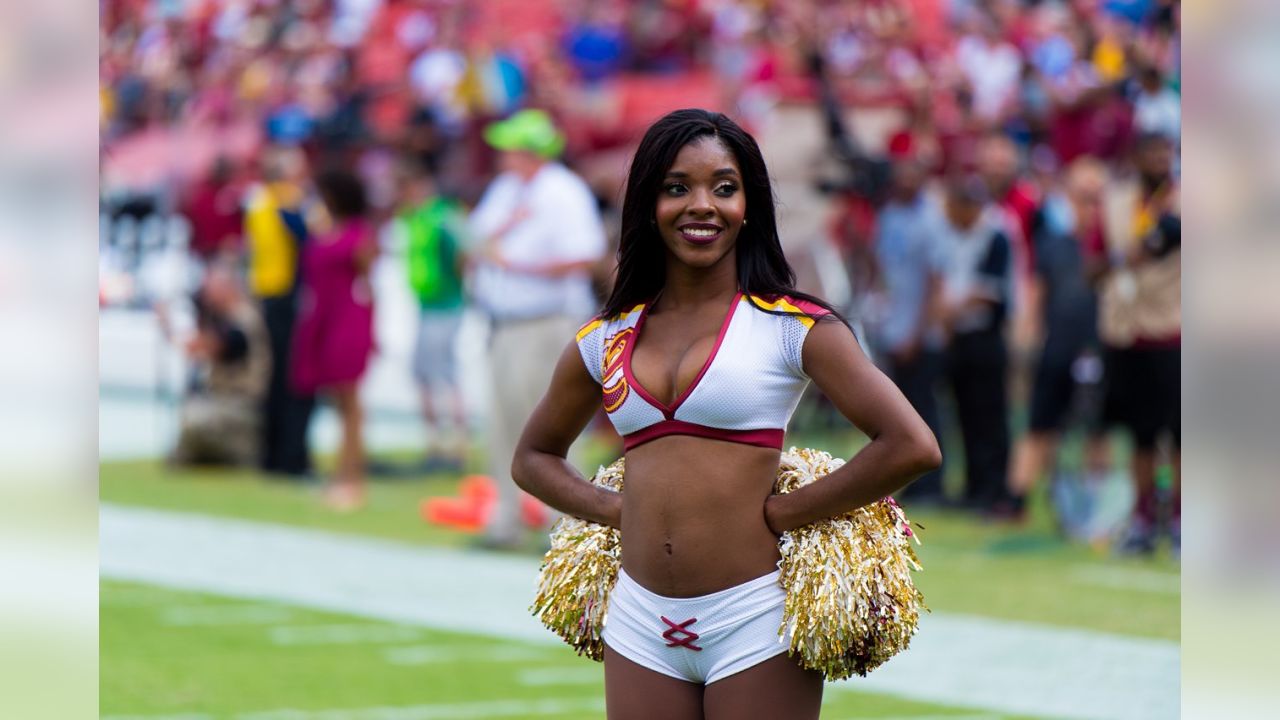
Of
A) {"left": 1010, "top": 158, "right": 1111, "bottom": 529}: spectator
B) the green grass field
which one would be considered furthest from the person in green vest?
{"left": 1010, "top": 158, "right": 1111, "bottom": 529}: spectator

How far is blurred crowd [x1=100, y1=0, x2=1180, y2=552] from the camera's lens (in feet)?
32.7

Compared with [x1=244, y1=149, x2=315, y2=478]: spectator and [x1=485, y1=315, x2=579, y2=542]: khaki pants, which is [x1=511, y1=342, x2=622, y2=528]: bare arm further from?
[x1=244, y1=149, x2=315, y2=478]: spectator

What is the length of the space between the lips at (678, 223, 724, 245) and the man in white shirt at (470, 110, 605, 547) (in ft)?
20.8

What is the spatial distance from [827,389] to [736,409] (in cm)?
16

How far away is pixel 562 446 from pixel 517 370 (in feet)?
20.1

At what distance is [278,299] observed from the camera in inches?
553

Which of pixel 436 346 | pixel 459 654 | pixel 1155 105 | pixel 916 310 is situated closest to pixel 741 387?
pixel 459 654

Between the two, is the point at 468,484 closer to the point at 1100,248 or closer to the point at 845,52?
the point at 1100,248

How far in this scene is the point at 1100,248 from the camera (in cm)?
1089

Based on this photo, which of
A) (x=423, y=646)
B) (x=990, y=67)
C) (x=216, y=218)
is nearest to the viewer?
(x=423, y=646)

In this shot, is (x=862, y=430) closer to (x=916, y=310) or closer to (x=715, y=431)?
(x=715, y=431)
